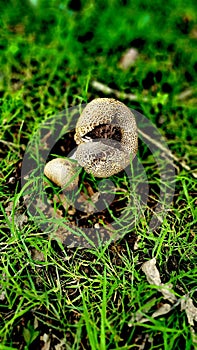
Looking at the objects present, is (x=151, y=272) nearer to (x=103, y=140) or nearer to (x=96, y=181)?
(x=96, y=181)

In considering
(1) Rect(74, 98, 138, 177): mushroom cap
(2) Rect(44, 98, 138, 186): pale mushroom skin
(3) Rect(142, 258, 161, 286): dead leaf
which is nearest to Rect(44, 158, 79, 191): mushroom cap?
(2) Rect(44, 98, 138, 186): pale mushroom skin

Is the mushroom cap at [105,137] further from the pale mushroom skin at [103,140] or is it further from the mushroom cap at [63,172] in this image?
the mushroom cap at [63,172]

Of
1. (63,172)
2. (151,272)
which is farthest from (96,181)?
(151,272)

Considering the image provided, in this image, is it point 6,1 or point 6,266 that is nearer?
point 6,266

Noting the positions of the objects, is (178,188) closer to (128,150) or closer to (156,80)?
(128,150)

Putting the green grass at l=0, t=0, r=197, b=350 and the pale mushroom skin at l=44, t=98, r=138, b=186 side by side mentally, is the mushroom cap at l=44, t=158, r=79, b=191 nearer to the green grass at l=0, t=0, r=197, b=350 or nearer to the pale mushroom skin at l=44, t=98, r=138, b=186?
the pale mushroom skin at l=44, t=98, r=138, b=186

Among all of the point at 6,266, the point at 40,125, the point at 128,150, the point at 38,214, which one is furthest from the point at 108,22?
the point at 6,266
